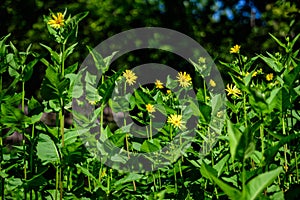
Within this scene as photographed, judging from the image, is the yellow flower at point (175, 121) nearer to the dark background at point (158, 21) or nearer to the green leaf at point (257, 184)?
the green leaf at point (257, 184)

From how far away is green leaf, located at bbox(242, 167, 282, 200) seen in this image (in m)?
0.62

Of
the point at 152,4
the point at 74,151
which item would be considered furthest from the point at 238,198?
the point at 152,4

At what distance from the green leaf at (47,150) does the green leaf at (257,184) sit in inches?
17.9

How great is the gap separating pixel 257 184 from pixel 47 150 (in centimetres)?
49

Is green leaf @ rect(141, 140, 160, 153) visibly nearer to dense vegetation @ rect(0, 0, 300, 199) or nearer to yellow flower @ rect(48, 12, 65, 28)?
dense vegetation @ rect(0, 0, 300, 199)

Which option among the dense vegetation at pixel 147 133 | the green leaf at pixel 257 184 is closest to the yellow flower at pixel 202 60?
the dense vegetation at pixel 147 133

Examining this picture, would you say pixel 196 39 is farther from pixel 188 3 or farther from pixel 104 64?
pixel 104 64

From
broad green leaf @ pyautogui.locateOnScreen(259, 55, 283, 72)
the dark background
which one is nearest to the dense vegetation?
broad green leaf @ pyautogui.locateOnScreen(259, 55, 283, 72)

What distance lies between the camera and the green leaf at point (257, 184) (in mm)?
623

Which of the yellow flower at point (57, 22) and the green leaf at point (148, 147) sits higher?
the yellow flower at point (57, 22)

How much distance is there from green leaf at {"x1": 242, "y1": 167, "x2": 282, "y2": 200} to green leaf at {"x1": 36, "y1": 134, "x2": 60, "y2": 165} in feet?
1.50

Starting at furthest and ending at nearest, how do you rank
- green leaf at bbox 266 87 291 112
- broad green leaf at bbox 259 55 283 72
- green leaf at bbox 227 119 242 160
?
broad green leaf at bbox 259 55 283 72 < green leaf at bbox 266 87 291 112 < green leaf at bbox 227 119 242 160

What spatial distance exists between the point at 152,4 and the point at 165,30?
0.60 m

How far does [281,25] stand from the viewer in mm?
7914
